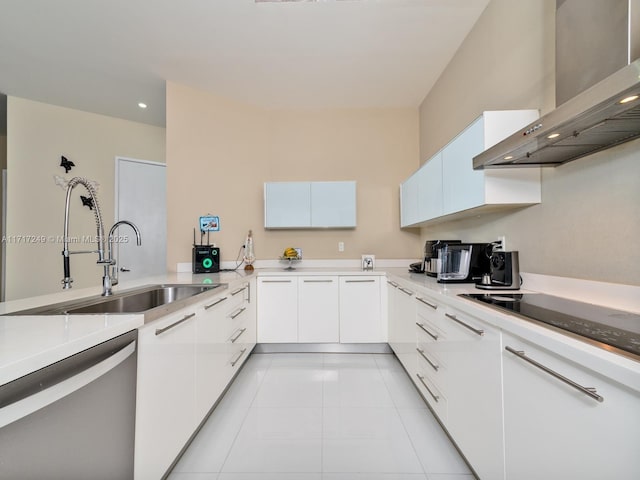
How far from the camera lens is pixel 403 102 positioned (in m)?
3.25

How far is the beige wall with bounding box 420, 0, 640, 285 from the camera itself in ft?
3.59

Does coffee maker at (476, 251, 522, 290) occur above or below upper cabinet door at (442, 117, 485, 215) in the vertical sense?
below

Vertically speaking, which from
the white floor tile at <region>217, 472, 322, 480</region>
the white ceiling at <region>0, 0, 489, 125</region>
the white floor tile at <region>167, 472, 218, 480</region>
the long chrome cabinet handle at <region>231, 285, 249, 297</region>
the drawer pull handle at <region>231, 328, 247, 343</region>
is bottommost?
the white floor tile at <region>167, 472, 218, 480</region>

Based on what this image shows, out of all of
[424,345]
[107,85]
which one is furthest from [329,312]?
[107,85]

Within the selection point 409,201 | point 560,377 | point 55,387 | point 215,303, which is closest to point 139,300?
point 215,303

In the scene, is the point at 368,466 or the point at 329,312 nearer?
the point at 368,466

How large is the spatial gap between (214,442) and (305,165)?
2.81 metres

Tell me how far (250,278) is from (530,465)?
2.21m

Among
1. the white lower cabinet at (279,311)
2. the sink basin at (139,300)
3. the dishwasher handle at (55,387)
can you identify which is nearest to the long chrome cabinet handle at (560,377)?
the dishwasher handle at (55,387)

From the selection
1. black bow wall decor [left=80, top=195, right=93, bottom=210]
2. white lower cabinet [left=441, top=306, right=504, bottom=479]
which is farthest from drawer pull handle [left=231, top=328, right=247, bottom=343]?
black bow wall decor [left=80, top=195, right=93, bottom=210]

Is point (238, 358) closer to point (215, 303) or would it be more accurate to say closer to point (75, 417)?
point (215, 303)

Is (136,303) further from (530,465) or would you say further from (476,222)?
(476,222)

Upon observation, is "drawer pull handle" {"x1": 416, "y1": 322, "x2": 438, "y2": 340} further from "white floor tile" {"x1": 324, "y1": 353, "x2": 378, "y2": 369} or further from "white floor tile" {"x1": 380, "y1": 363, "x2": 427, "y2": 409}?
"white floor tile" {"x1": 324, "y1": 353, "x2": 378, "y2": 369}

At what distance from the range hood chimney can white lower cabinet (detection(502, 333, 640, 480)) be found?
737 mm
